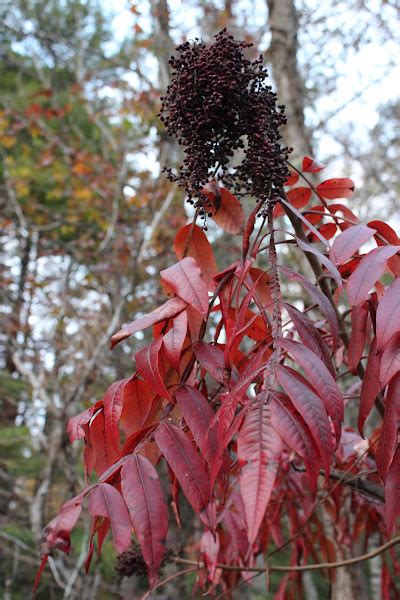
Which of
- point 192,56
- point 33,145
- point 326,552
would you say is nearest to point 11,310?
point 33,145

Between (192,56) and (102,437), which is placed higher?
(192,56)

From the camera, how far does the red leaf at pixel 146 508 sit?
2.19 ft

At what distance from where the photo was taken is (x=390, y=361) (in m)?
0.69

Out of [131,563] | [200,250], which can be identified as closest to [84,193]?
[131,563]

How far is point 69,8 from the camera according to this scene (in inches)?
391

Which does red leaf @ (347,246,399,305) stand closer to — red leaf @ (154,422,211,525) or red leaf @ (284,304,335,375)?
red leaf @ (284,304,335,375)

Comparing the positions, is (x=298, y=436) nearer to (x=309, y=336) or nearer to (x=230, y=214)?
(x=309, y=336)

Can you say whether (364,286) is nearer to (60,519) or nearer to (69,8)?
(60,519)

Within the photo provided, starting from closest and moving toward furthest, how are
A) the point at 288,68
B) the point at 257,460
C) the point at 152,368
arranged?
the point at 257,460 → the point at 152,368 → the point at 288,68

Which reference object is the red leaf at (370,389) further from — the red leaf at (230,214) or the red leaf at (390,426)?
the red leaf at (230,214)

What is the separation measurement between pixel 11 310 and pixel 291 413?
20.8 ft

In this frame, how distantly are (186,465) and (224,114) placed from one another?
61cm

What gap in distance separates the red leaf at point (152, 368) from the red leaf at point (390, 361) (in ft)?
1.01

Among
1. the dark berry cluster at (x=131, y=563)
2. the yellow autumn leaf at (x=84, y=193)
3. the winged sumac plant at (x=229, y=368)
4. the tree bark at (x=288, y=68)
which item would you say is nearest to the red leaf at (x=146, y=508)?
the winged sumac plant at (x=229, y=368)
